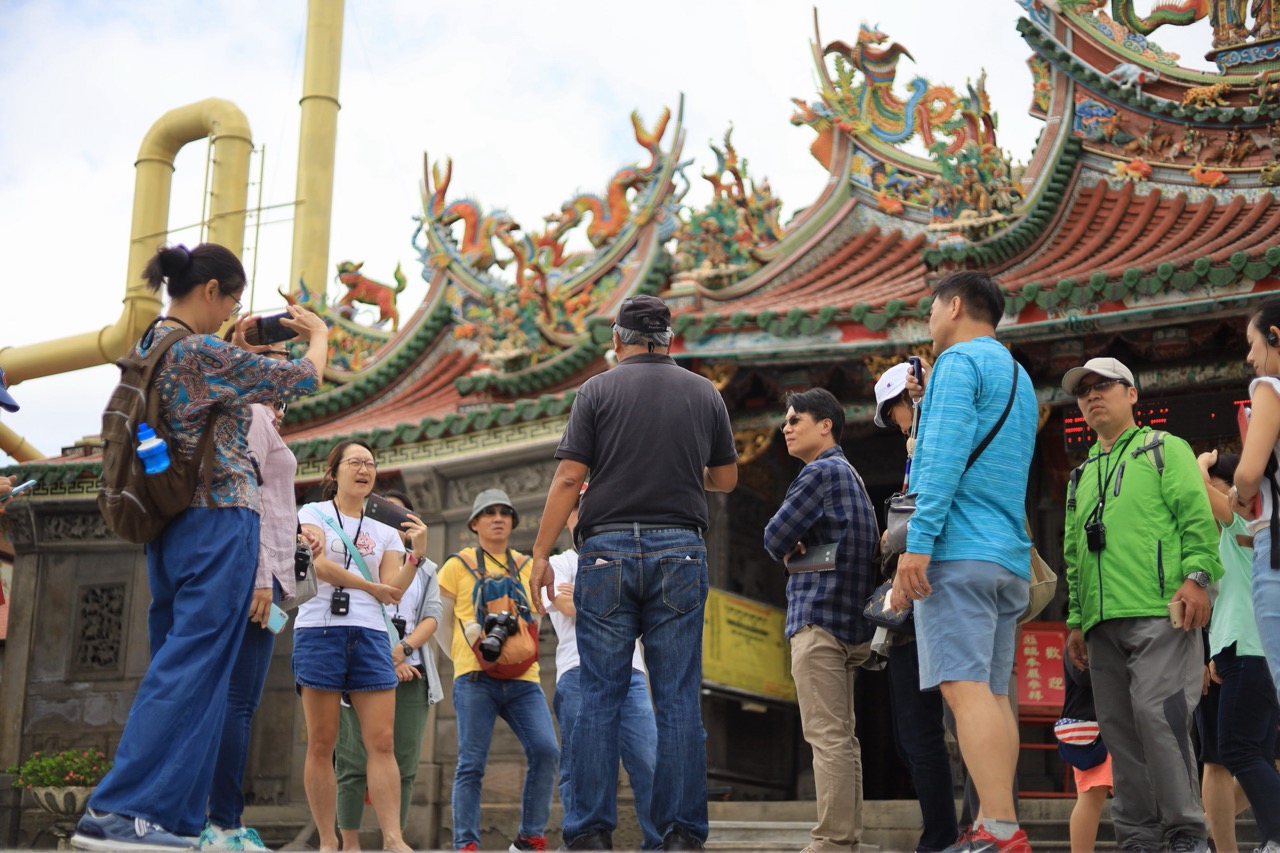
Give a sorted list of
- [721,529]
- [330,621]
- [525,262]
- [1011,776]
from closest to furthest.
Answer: [1011,776]
[330,621]
[721,529]
[525,262]

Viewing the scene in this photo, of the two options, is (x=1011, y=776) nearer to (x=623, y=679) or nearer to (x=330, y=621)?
(x=623, y=679)

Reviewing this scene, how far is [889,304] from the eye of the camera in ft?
35.0

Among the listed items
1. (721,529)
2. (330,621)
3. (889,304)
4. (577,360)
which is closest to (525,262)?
(577,360)

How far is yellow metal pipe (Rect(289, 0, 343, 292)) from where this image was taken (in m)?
19.8

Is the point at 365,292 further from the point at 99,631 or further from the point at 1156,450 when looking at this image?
the point at 1156,450

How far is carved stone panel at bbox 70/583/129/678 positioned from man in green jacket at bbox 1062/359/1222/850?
35.6 feet

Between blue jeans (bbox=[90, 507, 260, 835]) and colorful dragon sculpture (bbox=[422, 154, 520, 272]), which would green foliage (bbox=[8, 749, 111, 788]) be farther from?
blue jeans (bbox=[90, 507, 260, 835])

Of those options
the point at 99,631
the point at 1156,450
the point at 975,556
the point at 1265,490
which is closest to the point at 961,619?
the point at 975,556

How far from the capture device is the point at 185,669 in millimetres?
4418

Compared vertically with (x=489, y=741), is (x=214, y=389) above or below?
above

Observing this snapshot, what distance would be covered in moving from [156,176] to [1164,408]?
1363 cm

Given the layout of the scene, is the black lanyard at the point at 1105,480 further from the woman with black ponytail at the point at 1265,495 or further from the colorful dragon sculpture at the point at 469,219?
the colorful dragon sculpture at the point at 469,219

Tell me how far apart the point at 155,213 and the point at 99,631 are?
23.2 feet

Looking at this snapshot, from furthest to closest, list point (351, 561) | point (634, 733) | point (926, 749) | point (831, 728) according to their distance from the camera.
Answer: point (634, 733)
point (351, 561)
point (831, 728)
point (926, 749)
